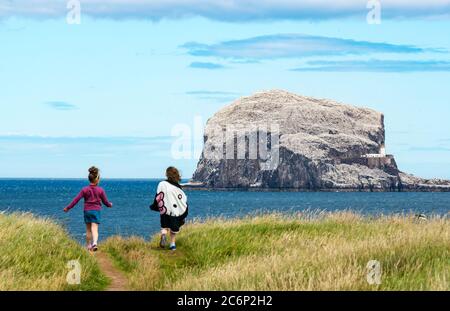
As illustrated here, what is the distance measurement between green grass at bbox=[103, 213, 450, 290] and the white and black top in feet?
3.36

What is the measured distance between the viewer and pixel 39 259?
17.6 m

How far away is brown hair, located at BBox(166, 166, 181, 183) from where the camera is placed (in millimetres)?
21125

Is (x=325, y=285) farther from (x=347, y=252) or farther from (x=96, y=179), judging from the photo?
(x=96, y=179)

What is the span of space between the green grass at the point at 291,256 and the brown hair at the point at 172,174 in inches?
74.5

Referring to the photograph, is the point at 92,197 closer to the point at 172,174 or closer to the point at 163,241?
the point at 172,174

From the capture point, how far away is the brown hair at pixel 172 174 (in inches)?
832

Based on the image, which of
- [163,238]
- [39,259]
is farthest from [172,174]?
[39,259]

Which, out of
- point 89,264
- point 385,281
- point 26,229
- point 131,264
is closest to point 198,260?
point 131,264

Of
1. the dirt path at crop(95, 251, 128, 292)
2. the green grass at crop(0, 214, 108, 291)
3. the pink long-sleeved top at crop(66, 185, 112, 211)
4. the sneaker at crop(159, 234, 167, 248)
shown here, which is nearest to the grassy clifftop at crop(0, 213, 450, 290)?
the green grass at crop(0, 214, 108, 291)

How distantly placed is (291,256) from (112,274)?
4.86 metres

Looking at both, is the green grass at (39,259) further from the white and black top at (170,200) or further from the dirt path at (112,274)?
the white and black top at (170,200)

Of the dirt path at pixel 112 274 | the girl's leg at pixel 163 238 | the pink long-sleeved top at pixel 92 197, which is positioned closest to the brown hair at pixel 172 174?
the girl's leg at pixel 163 238

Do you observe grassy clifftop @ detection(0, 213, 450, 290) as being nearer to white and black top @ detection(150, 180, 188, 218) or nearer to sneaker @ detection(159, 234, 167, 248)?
A: sneaker @ detection(159, 234, 167, 248)

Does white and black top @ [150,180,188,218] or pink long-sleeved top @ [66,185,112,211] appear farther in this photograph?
white and black top @ [150,180,188,218]
